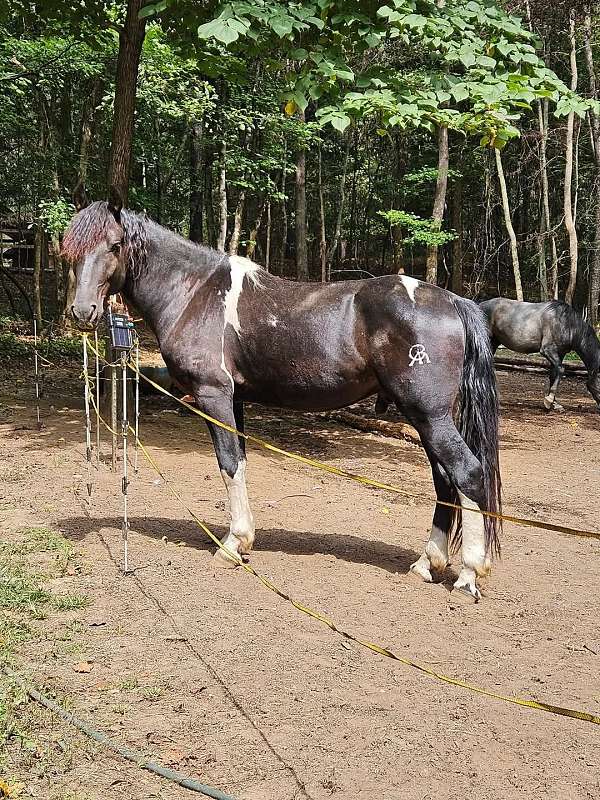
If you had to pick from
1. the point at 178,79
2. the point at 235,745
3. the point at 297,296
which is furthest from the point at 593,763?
the point at 178,79

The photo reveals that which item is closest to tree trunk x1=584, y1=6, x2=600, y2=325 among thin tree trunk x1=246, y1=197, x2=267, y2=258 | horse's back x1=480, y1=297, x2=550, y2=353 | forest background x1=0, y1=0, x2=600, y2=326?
forest background x1=0, y1=0, x2=600, y2=326

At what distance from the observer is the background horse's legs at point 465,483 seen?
4.62 m

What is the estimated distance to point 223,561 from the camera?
5137 millimetres

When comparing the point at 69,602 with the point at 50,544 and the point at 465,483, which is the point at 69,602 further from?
the point at 465,483

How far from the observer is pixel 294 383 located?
200 inches

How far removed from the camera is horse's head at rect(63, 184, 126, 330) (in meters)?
4.95

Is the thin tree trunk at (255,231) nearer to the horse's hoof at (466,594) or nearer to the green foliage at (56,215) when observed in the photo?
the green foliage at (56,215)

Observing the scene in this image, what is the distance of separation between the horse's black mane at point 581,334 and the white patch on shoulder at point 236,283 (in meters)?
8.92

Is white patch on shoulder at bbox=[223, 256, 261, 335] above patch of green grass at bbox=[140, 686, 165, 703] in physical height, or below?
above

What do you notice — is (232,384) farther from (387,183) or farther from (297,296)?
(387,183)

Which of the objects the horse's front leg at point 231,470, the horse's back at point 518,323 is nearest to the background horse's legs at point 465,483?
the horse's front leg at point 231,470

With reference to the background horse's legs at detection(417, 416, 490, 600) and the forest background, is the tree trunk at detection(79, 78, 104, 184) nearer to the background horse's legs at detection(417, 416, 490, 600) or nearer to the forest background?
the forest background

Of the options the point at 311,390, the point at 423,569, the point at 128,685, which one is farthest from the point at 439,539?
the point at 128,685

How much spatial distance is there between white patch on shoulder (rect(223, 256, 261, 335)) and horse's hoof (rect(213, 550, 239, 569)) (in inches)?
61.2
